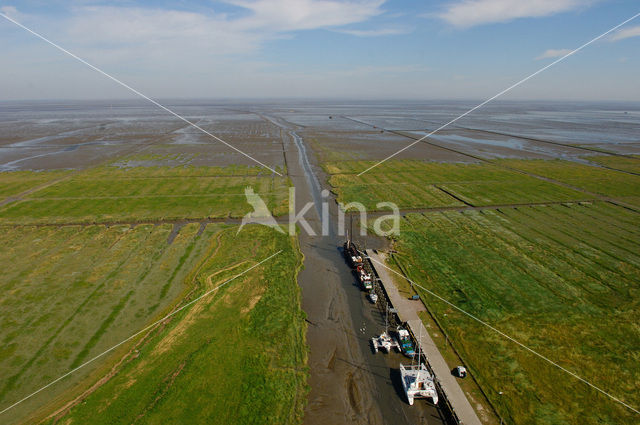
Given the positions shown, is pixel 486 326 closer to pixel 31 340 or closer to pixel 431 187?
pixel 31 340

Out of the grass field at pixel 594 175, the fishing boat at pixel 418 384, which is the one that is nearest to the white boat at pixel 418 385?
the fishing boat at pixel 418 384

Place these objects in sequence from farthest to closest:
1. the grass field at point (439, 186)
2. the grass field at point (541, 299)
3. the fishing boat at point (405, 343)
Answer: the grass field at point (439, 186) < the fishing boat at point (405, 343) < the grass field at point (541, 299)

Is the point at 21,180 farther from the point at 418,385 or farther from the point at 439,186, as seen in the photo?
the point at 439,186

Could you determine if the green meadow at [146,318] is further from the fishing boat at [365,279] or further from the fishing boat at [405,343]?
the fishing boat at [405,343]

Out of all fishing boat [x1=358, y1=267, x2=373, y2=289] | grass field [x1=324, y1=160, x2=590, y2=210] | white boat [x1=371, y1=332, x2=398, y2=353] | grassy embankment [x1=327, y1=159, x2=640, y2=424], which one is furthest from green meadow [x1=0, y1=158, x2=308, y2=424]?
grass field [x1=324, y1=160, x2=590, y2=210]

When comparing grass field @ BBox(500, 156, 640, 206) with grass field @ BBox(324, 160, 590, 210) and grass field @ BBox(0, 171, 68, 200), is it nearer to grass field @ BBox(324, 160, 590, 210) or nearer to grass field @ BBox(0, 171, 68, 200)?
grass field @ BBox(324, 160, 590, 210)

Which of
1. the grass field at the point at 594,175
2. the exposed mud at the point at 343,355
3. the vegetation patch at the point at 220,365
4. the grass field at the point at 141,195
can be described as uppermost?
the grass field at the point at 594,175

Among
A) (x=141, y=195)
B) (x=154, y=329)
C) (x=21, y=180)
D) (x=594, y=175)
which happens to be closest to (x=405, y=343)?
(x=154, y=329)
